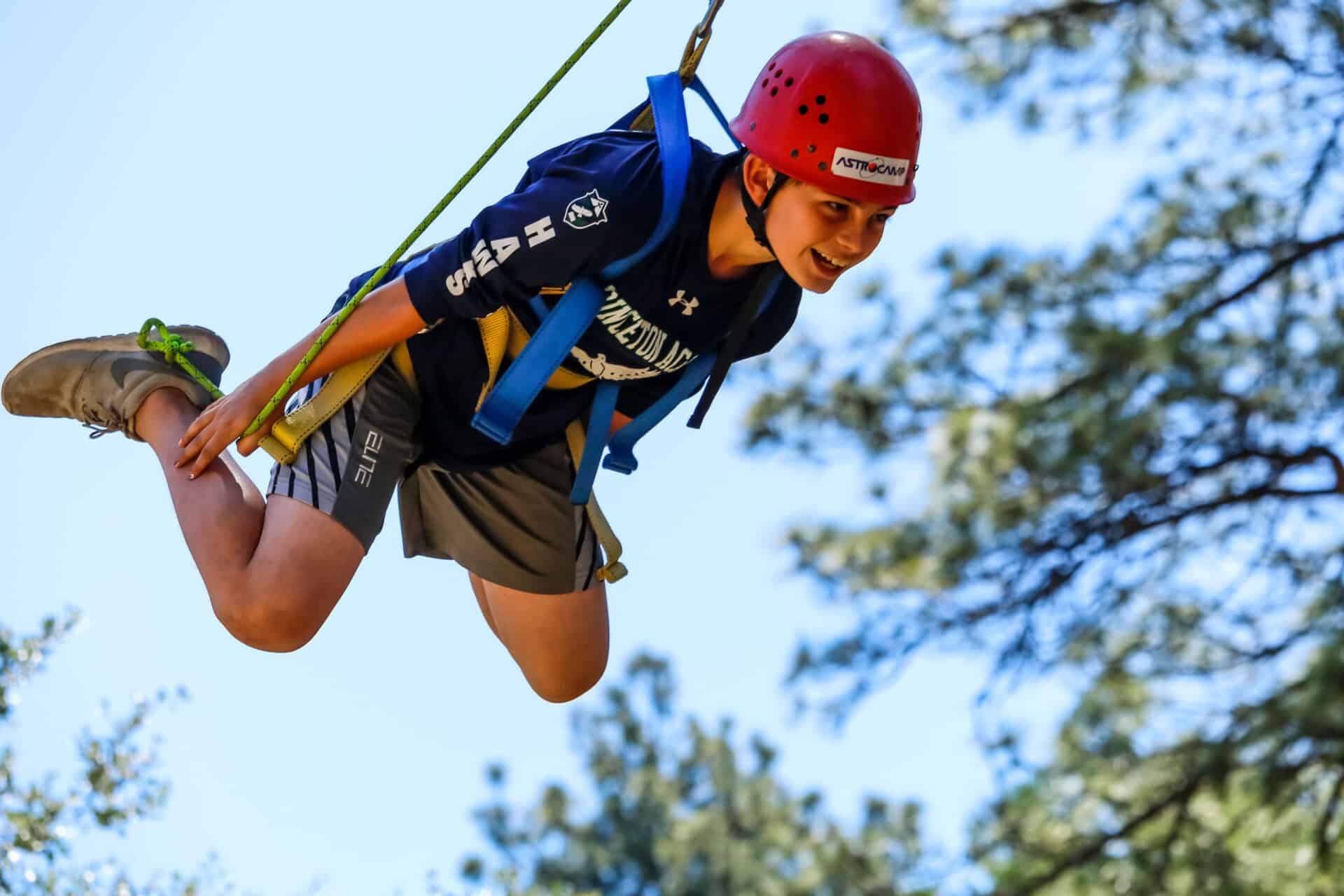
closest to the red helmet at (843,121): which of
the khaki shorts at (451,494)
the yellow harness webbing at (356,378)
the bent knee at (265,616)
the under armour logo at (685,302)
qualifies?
the under armour logo at (685,302)

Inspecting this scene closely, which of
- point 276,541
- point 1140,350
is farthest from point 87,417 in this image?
point 1140,350

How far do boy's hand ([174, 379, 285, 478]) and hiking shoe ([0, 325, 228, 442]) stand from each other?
0.59 ft

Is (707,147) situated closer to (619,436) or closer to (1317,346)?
(619,436)

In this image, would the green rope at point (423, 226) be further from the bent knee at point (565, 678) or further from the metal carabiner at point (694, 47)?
the bent knee at point (565, 678)

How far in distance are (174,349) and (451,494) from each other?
49 cm

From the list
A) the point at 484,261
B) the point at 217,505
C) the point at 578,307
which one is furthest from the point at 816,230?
the point at 217,505

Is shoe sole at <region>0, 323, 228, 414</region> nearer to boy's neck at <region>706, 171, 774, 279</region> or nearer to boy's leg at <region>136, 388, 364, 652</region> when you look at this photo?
boy's leg at <region>136, 388, 364, 652</region>

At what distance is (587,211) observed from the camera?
2281 mm

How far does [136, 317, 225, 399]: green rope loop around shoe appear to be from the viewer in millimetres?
2695

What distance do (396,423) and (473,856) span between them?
28.0 feet

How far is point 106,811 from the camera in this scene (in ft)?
15.2

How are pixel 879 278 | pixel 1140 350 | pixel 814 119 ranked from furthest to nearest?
1. pixel 879 278
2. pixel 1140 350
3. pixel 814 119

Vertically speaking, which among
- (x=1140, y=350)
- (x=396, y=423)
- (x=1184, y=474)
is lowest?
(x=1184, y=474)

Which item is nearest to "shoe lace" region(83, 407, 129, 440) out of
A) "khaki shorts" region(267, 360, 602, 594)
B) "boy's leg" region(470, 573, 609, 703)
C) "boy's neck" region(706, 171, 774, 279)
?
"khaki shorts" region(267, 360, 602, 594)
